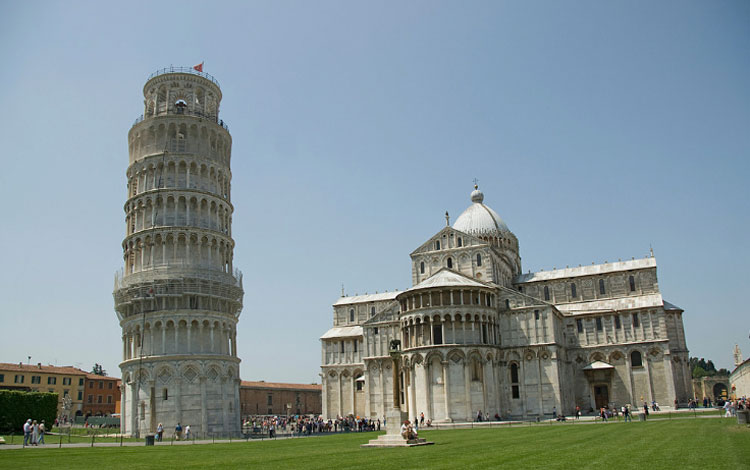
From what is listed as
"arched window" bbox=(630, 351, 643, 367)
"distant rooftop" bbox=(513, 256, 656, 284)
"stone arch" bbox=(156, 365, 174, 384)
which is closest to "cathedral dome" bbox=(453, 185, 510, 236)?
"distant rooftop" bbox=(513, 256, 656, 284)

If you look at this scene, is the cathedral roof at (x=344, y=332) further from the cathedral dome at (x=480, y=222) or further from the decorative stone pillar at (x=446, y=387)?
the decorative stone pillar at (x=446, y=387)

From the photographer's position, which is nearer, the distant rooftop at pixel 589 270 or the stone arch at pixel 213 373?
the stone arch at pixel 213 373

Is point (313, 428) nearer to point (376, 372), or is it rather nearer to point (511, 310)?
point (376, 372)

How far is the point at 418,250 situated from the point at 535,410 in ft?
68.8

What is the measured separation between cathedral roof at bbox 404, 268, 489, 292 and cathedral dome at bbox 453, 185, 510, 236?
45.4 ft

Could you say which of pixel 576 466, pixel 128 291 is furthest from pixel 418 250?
pixel 576 466

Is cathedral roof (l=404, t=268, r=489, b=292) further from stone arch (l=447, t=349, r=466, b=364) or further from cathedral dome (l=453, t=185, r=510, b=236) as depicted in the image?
cathedral dome (l=453, t=185, r=510, b=236)

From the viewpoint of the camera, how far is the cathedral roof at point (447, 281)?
2323 inches

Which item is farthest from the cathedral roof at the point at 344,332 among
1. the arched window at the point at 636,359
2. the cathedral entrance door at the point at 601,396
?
the arched window at the point at 636,359

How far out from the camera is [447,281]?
6031 centimetres

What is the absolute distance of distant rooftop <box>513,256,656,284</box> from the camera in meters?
70.2

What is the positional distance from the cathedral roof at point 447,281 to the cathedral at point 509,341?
0.20 m

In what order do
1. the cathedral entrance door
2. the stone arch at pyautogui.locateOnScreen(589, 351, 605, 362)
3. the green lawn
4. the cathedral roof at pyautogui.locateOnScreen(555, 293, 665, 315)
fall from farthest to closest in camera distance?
the stone arch at pyautogui.locateOnScreen(589, 351, 605, 362)
the cathedral roof at pyautogui.locateOnScreen(555, 293, 665, 315)
the cathedral entrance door
the green lawn

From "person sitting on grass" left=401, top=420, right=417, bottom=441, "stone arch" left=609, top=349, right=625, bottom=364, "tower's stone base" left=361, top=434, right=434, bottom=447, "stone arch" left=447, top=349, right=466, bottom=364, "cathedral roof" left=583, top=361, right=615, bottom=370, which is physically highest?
"stone arch" left=447, top=349, right=466, bottom=364
